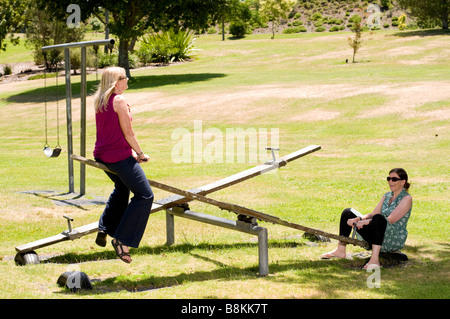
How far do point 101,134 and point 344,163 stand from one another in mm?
12041

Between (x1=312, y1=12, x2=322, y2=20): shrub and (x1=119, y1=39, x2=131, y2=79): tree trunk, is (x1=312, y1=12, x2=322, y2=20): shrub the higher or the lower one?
the higher one

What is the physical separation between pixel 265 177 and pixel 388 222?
328 inches

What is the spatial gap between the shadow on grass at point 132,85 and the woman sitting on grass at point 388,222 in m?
30.3

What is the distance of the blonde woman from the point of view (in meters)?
6.71

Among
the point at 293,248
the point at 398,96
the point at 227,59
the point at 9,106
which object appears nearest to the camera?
the point at 293,248

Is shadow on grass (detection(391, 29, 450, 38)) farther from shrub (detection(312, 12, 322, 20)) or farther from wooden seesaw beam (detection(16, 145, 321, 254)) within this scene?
wooden seesaw beam (detection(16, 145, 321, 254))

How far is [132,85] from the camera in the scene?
4038 centimetres

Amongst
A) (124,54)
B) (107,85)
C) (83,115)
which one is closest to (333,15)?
(124,54)

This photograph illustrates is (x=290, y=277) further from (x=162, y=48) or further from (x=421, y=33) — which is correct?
(x=421, y=33)

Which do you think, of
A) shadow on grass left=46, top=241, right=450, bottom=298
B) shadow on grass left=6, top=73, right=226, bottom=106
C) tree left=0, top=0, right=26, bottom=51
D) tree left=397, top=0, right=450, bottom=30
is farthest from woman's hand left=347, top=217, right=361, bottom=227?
tree left=397, top=0, right=450, bottom=30

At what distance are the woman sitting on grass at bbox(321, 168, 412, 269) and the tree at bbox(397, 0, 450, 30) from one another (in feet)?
199

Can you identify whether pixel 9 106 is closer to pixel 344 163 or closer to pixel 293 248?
pixel 344 163
